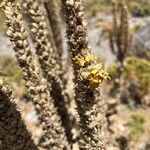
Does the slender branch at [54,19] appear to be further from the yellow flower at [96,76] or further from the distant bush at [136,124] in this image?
the distant bush at [136,124]

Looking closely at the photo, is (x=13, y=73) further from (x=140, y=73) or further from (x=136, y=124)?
(x=136, y=124)

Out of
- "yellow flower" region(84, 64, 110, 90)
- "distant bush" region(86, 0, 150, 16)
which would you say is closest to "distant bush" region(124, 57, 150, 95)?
"distant bush" region(86, 0, 150, 16)

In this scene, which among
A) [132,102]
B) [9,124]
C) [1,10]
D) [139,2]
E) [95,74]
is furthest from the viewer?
[139,2]

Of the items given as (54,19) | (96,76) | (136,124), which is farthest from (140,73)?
(96,76)

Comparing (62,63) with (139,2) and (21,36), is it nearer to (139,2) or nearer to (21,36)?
(21,36)

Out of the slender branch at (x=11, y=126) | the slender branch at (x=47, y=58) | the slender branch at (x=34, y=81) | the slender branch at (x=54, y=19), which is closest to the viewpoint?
the slender branch at (x=11, y=126)

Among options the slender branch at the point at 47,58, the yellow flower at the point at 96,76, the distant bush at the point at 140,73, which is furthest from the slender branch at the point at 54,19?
the distant bush at the point at 140,73

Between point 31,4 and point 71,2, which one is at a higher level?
point 31,4

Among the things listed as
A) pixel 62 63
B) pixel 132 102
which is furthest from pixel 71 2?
pixel 132 102

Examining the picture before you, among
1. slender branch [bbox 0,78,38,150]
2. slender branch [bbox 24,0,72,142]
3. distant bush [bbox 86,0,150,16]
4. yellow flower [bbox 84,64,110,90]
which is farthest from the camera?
distant bush [bbox 86,0,150,16]

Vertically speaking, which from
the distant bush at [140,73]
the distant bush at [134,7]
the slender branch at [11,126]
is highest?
the distant bush at [134,7]

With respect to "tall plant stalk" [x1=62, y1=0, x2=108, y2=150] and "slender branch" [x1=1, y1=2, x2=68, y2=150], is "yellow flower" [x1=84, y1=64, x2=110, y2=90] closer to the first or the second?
"tall plant stalk" [x1=62, y1=0, x2=108, y2=150]
